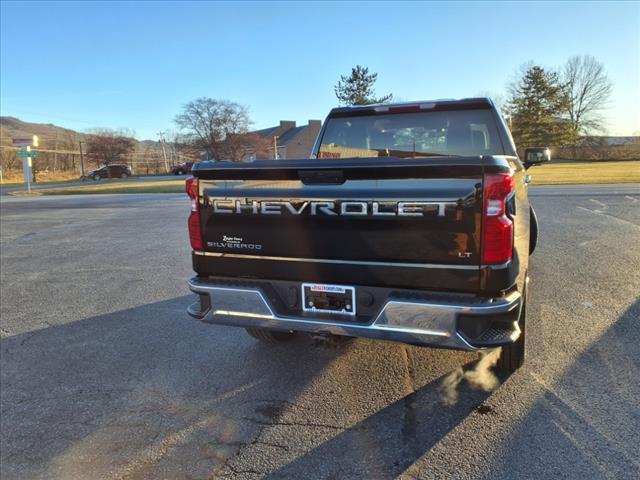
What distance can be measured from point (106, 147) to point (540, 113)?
2343 inches

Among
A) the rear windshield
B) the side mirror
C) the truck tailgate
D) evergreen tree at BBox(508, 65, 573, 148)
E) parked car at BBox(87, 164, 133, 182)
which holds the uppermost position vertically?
evergreen tree at BBox(508, 65, 573, 148)

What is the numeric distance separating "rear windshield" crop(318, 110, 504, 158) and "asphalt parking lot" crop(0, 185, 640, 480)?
182 cm

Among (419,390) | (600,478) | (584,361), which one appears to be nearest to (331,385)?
(419,390)

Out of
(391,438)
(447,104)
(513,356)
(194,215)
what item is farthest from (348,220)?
(447,104)

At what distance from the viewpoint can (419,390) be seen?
3195 mm

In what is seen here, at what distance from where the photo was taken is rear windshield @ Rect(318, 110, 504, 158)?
4.39 metres

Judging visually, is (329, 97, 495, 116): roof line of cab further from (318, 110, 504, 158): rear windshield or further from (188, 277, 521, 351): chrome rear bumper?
(188, 277, 521, 351): chrome rear bumper

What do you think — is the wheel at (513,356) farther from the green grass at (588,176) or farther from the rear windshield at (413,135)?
the green grass at (588,176)

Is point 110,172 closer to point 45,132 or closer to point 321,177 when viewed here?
point 321,177

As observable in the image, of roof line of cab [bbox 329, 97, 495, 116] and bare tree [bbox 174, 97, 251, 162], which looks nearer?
roof line of cab [bbox 329, 97, 495, 116]

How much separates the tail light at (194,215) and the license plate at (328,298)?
0.84 meters

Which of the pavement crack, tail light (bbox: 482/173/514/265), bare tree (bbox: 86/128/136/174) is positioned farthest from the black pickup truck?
bare tree (bbox: 86/128/136/174)

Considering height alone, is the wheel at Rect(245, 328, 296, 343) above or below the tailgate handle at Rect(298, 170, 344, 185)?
below

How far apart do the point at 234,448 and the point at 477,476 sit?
132 centimetres
